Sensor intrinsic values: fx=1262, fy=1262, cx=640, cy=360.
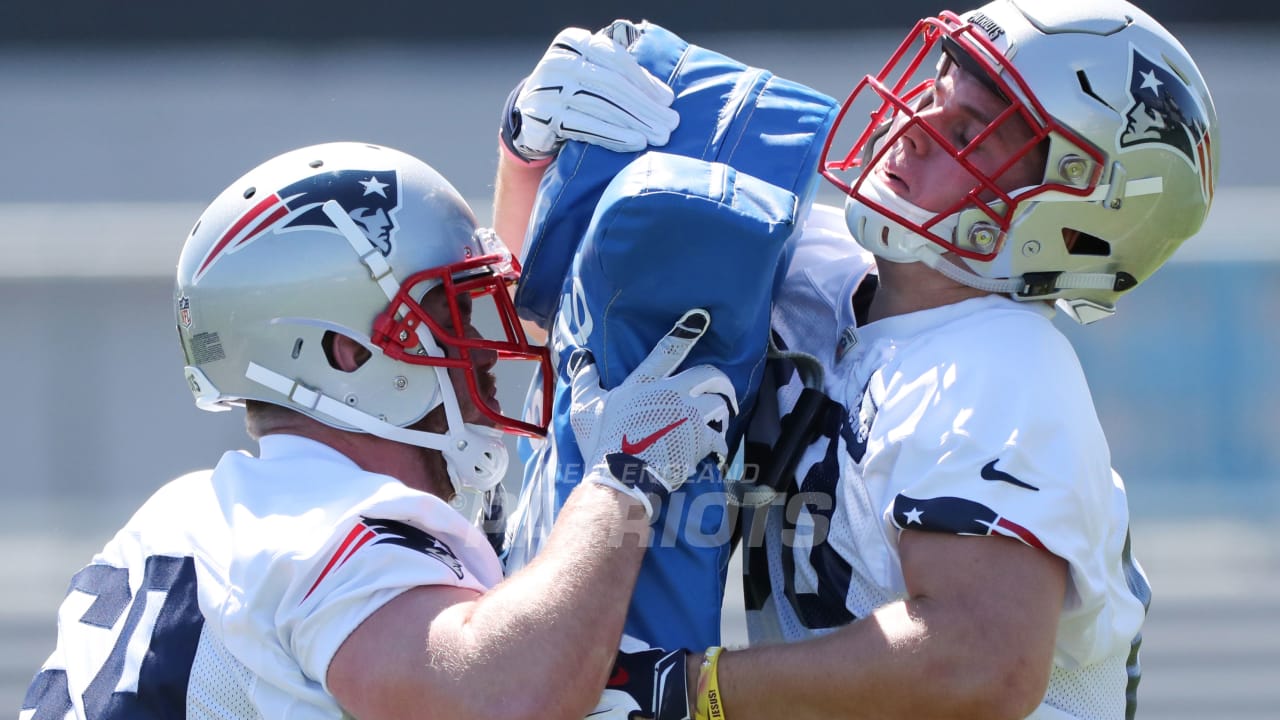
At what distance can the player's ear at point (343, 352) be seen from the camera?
236 centimetres

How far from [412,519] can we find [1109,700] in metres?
1.22

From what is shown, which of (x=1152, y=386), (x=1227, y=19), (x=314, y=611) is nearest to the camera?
(x=314, y=611)

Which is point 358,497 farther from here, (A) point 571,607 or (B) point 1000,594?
(B) point 1000,594

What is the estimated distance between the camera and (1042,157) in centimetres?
215

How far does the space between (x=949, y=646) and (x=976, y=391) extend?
390 millimetres

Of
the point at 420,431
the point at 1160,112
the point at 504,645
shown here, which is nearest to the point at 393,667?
the point at 504,645

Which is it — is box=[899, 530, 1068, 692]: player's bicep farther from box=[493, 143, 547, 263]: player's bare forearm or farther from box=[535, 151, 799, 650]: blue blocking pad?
box=[493, 143, 547, 263]: player's bare forearm

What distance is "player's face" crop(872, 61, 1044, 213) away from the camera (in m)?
2.16

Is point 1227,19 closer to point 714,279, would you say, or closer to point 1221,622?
point 1221,622

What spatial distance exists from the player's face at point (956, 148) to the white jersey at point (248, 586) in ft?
3.30

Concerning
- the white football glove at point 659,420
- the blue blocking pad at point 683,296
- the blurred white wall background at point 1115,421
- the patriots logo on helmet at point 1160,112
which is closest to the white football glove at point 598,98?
the blue blocking pad at point 683,296

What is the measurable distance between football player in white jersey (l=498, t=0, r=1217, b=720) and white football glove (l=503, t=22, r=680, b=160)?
39cm

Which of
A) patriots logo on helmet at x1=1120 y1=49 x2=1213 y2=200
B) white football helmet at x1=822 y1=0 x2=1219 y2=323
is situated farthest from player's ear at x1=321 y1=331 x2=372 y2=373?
patriots logo on helmet at x1=1120 y1=49 x2=1213 y2=200

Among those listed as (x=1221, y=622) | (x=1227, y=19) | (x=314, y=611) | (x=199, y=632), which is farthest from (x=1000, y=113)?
(x=1227, y=19)
